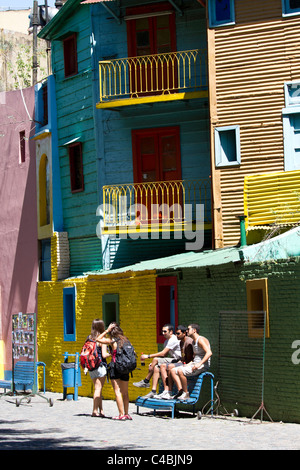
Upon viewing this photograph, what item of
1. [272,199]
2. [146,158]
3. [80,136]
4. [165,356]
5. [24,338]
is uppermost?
[80,136]

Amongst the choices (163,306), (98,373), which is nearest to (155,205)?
(163,306)

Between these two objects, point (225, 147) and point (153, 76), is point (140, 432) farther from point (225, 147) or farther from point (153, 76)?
point (153, 76)

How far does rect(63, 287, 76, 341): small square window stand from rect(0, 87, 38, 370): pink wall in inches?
108

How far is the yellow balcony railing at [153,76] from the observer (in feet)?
78.2

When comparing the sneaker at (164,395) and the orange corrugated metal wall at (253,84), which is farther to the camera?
the orange corrugated metal wall at (253,84)

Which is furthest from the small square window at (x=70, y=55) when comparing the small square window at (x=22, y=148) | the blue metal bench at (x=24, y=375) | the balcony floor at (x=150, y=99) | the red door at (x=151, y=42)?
the blue metal bench at (x=24, y=375)

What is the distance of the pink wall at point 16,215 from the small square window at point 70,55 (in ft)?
7.45

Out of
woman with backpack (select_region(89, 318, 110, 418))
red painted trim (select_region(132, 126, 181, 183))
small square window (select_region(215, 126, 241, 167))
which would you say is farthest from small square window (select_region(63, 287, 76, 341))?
woman with backpack (select_region(89, 318, 110, 418))

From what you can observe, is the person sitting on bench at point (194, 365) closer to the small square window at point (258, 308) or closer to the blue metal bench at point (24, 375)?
the small square window at point (258, 308)

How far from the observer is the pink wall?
28688mm

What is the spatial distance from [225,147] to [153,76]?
3509 mm

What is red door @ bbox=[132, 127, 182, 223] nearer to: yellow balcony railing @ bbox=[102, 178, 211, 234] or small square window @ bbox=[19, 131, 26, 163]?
yellow balcony railing @ bbox=[102, 178, 211, 234]

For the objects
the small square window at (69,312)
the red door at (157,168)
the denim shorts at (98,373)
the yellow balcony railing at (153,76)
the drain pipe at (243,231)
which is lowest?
the denim shorts at (98,373)

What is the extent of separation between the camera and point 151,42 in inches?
980
